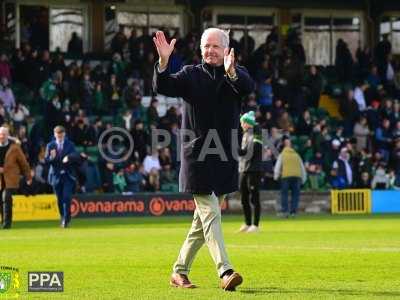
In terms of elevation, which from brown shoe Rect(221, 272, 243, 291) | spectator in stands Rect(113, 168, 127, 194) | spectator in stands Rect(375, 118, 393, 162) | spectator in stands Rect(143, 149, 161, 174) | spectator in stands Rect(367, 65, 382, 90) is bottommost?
spectator in stands Rect(113, 168, 127, 194)

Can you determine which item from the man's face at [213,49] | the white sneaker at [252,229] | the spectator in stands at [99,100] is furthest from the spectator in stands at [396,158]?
the man's face at [213,49]

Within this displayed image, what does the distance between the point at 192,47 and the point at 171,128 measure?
13.7 ft

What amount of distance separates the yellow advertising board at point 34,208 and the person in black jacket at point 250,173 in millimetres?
9177

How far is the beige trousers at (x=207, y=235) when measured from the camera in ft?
37.8

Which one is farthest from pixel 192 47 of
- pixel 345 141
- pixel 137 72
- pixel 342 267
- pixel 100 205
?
pixel 342 267

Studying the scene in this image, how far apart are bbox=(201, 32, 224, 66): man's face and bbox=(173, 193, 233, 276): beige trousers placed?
126 centimetres

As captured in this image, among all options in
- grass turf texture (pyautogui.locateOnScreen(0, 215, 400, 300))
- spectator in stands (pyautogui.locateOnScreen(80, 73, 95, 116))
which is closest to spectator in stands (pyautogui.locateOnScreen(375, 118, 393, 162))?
spectator in stands (pyautogui.locateOnScreen(80, 73, 95, 116))

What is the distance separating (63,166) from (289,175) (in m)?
7.88

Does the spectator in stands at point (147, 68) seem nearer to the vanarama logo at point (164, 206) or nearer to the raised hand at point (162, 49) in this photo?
the vanarama logo at point (164, 206)

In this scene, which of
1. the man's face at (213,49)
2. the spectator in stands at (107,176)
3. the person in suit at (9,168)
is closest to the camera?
the man's face at (213,49)

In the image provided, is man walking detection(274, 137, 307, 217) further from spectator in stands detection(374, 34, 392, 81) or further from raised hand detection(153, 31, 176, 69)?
raised hand detection(153, 31, 176, 69)

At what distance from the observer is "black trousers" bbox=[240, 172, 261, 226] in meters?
23.3

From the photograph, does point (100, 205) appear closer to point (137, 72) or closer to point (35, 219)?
point (35, 219)

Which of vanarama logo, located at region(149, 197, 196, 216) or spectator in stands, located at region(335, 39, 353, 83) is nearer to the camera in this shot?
vanarama logo, located at region(149, 197, 196, 216)
